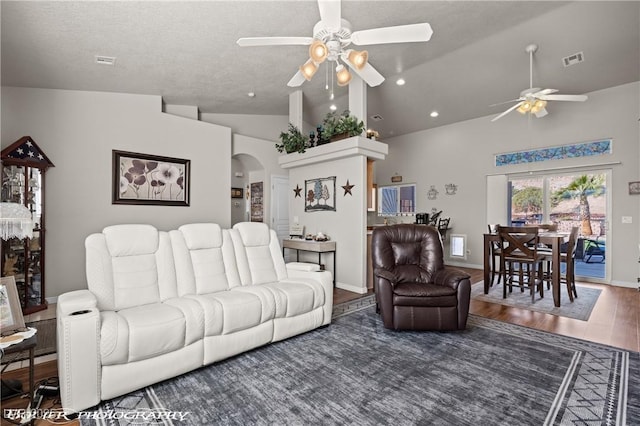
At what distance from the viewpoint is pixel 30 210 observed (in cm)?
367

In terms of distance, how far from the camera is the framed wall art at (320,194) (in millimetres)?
5270

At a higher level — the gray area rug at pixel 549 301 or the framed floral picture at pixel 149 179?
the framed floral picture at pixel 149 179

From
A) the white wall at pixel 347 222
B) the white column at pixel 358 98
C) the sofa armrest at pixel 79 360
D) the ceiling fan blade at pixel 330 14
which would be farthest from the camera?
the white column at pixel 358 98

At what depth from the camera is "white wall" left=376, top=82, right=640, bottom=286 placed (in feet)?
16.4

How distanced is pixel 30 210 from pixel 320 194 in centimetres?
398

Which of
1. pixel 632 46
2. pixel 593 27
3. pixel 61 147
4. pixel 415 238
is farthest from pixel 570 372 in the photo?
pixel 61 147

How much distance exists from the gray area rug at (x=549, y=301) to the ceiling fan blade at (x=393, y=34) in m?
3.54

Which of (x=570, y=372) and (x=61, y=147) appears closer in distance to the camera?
(x=570, y=372)

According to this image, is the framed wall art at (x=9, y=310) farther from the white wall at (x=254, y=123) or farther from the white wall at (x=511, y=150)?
the white wall at (x=511, y=150)

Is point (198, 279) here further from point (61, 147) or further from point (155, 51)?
point (61, 147)

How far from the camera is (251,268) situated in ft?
10.5

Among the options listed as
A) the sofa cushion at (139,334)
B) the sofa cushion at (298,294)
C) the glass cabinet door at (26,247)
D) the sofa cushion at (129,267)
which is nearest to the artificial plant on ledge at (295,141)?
the sofa cushion at (298,294)

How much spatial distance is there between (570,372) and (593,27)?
4336mm

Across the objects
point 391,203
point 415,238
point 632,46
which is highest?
point 632,46
